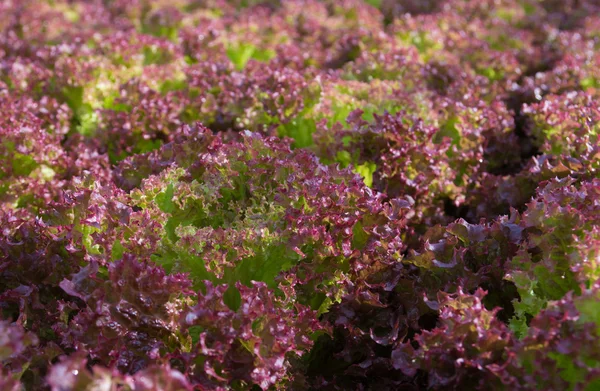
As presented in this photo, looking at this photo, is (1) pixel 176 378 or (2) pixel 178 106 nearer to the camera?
(1) pixel 176 378

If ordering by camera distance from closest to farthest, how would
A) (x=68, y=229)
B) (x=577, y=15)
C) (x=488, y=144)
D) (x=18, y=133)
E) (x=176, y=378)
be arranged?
1. (x=176, y=378)
2. (x=68, y=229)
3. (x=18, y=133)
4. (x=488, y=144)
5. (x=577, y=15)

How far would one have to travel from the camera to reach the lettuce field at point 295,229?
2.14 m

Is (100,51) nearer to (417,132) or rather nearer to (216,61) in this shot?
(216,61)

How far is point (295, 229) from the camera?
250 cm

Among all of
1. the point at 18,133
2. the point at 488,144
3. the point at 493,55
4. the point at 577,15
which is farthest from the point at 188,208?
the point at 577,15

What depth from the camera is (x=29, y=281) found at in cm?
264

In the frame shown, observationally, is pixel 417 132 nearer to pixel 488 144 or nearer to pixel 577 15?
pixel 488 144

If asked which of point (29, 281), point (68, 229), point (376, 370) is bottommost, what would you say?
point (376, 370)

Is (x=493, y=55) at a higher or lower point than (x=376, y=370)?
higher

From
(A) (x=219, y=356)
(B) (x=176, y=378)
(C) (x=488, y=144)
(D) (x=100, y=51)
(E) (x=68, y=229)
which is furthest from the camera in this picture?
(D) (x=100, y=51)

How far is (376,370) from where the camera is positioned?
2580 millimetres

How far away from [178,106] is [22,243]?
156cm

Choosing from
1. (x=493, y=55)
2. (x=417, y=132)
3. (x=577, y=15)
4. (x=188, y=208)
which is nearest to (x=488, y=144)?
(x=417, y=132)

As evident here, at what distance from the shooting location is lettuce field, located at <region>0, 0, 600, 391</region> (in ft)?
7.02
